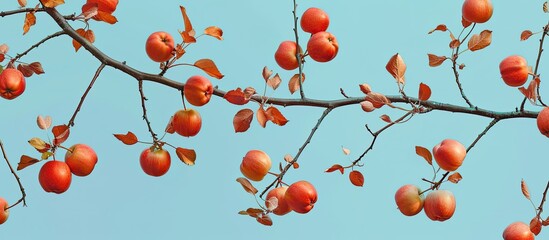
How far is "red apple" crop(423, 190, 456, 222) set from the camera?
2285 millimetres

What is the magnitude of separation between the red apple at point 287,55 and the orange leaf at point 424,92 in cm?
49

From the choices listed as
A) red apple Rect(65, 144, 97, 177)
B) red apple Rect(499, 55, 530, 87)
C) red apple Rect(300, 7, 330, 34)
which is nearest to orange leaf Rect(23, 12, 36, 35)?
red apple Rect(65, 144, 97, 177)

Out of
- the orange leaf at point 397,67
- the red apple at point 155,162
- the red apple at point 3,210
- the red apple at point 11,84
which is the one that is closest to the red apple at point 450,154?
the orange leaf at point 397,67

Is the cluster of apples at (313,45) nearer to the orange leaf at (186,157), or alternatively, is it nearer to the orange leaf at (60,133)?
the orange leaf at (186,157)

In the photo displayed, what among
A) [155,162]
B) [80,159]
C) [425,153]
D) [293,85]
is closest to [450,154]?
[425,153]

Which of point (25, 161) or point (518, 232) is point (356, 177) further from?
point (25, 161)

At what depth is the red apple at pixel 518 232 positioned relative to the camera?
7.55 ft

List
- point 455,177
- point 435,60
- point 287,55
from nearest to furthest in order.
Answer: point 455,177 < point 435,60 < point 287,55

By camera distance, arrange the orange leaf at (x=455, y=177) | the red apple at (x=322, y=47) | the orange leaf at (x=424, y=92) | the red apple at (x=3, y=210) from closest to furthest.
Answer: the orange leaf at (x=424, y=92), the orange leaf at (x=455, y=177), the red apple at (x=322, y=47), the red apple at (x=3, y=210)

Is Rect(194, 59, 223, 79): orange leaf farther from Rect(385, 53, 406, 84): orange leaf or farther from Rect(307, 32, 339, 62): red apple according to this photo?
Rect(385, 53, 406, 84): orange leaf

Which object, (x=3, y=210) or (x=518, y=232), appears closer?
(x=518, y=232)

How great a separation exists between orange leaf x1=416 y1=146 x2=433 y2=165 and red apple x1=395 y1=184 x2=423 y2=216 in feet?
0.34

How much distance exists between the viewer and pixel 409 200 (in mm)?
2348

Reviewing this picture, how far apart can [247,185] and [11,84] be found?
856 mm
